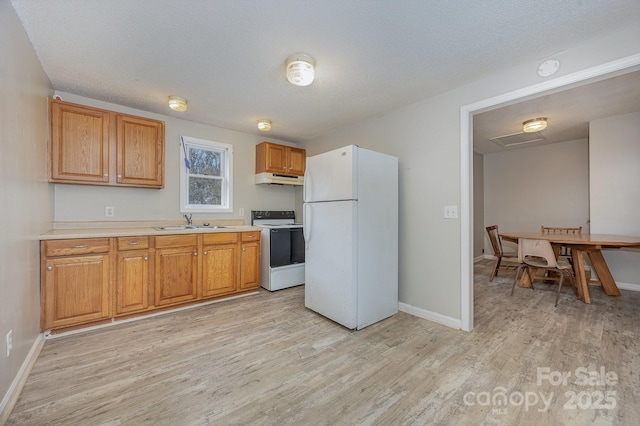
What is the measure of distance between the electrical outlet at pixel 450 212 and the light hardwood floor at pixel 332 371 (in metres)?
1.08

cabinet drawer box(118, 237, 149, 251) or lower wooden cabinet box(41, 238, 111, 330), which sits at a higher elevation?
cabinet drawer box(118, 237, 149, 251)

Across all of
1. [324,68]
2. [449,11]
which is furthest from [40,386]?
[449,11]

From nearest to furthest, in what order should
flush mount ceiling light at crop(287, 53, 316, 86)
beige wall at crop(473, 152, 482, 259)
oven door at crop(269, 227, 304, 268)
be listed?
flush mount ceiling light at crop(287, 53, 316, 86)
oven door at crop(269, 227, 304, 268)
beige wall at crop(473, 152, 482, 259)

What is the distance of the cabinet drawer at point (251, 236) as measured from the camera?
11.6 ft

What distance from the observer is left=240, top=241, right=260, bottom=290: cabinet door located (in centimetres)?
348

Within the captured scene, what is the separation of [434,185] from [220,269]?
8.73 feet

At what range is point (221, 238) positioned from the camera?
3.29 metres

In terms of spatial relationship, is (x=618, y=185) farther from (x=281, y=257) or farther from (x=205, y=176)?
(x=205, y=176)

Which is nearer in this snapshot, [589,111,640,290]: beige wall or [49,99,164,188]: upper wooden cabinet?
[49,99,164,188]: upper wooden cabinet

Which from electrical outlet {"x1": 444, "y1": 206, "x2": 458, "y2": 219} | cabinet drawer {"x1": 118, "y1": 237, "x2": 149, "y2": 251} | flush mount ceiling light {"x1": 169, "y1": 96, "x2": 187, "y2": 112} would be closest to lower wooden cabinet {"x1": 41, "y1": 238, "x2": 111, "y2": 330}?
cabinet drawer {"x1": 118, "y1": 237, "x2": 149, "y2": 251}

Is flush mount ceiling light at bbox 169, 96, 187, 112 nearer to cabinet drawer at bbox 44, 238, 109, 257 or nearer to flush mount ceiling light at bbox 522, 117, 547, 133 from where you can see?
cabinet drawer at bbox 44, 238, 109, 257

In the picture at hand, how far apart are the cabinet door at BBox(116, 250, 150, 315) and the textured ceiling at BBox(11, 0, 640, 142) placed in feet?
5.59

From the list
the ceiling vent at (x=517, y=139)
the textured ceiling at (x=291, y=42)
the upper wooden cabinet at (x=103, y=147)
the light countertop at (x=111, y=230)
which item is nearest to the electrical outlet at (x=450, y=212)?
the textured ceiling at (x=291, y=42)

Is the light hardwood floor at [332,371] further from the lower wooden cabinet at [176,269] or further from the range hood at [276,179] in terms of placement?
the range hood at [276,179]
